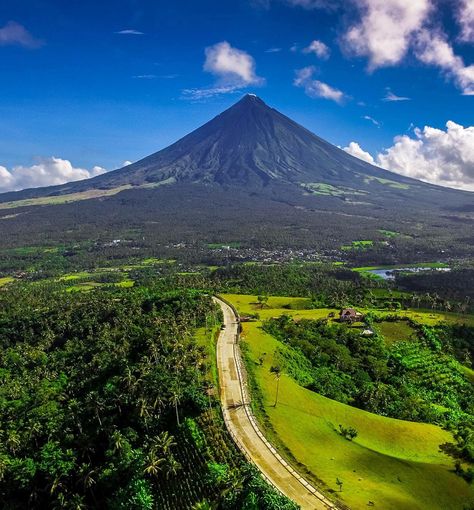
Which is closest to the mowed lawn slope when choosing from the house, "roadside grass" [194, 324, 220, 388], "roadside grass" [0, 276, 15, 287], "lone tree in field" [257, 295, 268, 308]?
"roadside grass" [194, 324, 220, 388]

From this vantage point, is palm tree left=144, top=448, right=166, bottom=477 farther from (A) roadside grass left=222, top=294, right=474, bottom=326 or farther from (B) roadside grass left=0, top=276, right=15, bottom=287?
(B) roadside grass left=0, top=276, right=15, bottom=287

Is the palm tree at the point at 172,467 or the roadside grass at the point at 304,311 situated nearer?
the palm tree at the point at 172,467

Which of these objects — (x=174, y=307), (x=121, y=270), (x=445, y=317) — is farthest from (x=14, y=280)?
(x=445, y=317)

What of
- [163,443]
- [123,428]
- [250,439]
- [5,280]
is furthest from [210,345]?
[5,280]

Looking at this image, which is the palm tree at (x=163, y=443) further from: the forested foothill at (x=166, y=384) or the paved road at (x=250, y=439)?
the paved road at (x=250, y=439)

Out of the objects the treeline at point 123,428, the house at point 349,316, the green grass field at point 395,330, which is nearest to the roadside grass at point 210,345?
the treeline at point 123,428

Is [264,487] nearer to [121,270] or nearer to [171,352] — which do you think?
[171,352]
